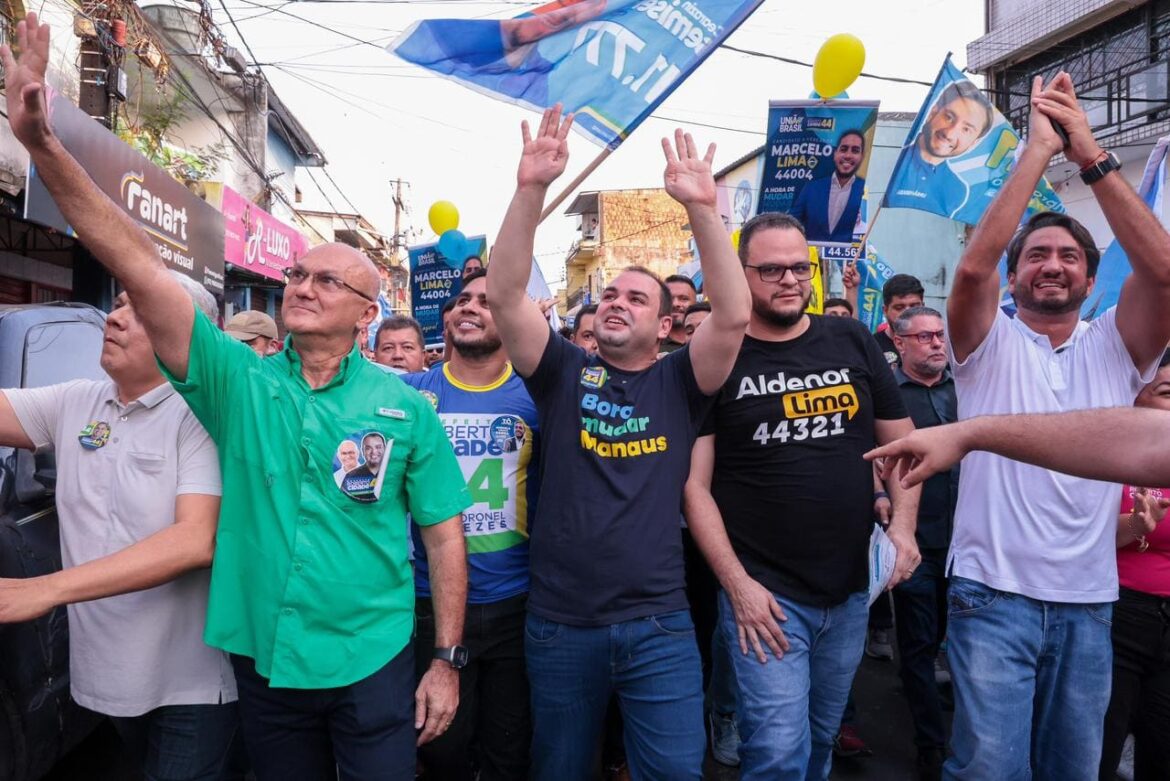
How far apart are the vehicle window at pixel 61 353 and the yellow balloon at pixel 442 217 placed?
5.90m

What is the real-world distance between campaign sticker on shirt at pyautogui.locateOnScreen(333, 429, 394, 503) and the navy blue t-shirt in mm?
608

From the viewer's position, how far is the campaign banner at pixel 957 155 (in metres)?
5.93

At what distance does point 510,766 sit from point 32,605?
1.70 meters

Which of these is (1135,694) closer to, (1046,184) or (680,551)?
(680,551)

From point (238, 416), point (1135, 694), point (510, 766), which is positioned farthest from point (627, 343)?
point (1135, 694)

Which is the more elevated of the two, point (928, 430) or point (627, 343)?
point (627, 343)

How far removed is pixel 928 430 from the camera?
6.02 feet

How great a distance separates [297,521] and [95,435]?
2.15ft

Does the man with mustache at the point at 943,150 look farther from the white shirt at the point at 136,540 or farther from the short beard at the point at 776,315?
the white shirt at the point at 136,540

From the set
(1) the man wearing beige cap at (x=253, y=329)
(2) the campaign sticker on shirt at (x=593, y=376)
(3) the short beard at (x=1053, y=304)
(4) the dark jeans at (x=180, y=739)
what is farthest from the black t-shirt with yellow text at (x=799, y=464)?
(1) the man wearing beige cap at (x=253, y=329)

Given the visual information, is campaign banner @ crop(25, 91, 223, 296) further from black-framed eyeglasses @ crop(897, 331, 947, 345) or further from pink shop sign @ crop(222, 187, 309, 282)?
black-framed eyeglasses @ crop(897, 331, 947, 345)

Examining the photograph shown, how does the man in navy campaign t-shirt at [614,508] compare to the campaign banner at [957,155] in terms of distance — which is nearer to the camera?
the man in navy campaign t-shirt at [614,508]

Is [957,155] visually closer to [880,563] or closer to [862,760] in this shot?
[880,563]

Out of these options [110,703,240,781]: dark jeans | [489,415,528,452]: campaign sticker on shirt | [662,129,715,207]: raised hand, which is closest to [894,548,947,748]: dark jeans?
[489,415,528,452]: campaign sticker on shirt
